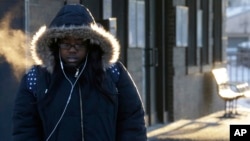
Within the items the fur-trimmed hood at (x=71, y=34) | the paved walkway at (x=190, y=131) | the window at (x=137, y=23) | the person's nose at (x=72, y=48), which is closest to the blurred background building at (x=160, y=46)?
the window at (x=137, y=23)

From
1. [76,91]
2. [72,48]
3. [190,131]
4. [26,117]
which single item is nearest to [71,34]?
[72,48]

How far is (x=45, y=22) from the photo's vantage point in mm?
6406

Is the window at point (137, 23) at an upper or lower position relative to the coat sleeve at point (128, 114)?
upper

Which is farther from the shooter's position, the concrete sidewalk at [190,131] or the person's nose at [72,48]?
the concrete sidewalk at [190,131]

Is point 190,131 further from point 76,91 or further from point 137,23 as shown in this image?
point 76,91

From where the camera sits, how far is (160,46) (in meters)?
10.3

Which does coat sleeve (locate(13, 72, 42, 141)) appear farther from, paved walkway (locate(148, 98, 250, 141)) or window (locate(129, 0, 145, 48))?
window (locate(129, 0, 145, 48))

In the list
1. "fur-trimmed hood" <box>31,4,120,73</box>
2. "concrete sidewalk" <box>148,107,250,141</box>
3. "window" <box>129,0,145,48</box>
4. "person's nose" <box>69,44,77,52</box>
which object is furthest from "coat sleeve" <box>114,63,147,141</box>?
"window" <box>129,0,145,48</box>

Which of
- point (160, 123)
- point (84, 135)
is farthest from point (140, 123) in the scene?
point (160, 123)

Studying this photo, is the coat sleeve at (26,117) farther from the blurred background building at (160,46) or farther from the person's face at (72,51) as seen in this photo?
the blurred background building at (160,46)

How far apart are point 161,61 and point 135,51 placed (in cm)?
135

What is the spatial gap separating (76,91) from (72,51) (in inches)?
8.5

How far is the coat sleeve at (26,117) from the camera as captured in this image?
11.1 feet

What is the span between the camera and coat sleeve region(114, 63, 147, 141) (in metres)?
3.48
